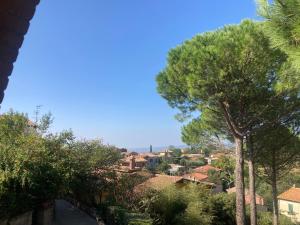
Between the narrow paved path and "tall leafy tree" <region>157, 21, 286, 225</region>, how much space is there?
20.1 feet

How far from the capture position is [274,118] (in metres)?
12.6

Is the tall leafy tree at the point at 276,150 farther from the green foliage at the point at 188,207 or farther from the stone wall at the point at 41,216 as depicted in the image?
the stone wall at the point at 41,216

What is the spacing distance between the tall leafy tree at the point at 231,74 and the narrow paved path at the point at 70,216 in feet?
20.1

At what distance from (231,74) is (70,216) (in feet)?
30.0

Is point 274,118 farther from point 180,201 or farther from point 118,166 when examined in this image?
point 118,166

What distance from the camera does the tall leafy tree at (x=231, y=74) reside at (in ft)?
34.0

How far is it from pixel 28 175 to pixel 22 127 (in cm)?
1048

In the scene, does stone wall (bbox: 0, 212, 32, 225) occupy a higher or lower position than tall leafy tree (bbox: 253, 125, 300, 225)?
lower

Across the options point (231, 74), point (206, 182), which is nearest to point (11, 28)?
point (231, 74)

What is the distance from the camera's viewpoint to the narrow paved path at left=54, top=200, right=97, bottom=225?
1259 centimetres

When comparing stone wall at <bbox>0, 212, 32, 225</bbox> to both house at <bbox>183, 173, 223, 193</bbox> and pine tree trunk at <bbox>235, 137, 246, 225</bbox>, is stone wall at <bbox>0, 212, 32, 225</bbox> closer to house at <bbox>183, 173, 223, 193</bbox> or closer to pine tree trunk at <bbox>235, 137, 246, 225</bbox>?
pine tree trunk at <bbox>235, 137, 246, 225</bbox>

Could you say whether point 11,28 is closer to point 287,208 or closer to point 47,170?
point 47,170

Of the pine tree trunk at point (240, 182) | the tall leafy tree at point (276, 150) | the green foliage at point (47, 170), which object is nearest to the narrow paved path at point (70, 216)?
the green foliage at point (47, 170)

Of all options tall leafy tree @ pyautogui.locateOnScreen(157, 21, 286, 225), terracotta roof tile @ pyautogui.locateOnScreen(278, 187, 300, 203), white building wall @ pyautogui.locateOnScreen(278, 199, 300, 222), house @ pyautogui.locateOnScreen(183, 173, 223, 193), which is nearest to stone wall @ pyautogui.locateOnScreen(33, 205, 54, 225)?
tall leafy tree @ pyautogui.locateOnScreen(157, 21, 286, 225)
